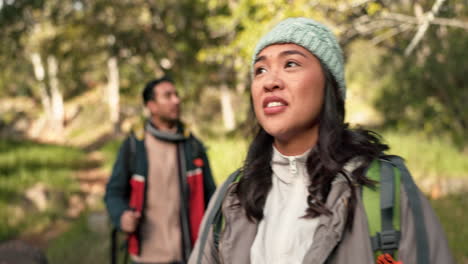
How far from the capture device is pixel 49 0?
1191cm

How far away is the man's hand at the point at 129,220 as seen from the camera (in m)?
3.08

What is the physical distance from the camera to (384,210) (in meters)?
1.24

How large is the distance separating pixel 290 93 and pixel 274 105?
0.22 ft

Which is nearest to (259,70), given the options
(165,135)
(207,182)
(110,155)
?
(165,135)

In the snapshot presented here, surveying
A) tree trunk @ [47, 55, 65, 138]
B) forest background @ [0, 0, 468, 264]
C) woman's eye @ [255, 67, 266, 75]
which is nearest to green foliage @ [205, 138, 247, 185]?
forest background @ [0, 0, 468, 264]

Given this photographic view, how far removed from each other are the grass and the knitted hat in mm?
7681

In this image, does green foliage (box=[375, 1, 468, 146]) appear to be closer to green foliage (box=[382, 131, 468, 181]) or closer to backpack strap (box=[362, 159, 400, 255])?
green foliage (box=[382, 131, 468, 181])

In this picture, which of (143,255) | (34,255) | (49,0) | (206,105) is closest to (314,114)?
(143,255)

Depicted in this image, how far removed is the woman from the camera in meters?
1.33

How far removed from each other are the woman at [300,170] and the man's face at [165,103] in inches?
80.9

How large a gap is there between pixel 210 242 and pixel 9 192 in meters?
9.16

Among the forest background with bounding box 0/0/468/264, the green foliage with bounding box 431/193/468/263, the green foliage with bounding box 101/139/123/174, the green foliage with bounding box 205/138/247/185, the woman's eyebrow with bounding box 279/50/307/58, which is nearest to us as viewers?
the woman's eyebrow with bounding box 279/50/307/58

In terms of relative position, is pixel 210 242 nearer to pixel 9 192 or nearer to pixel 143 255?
pixel 143 255

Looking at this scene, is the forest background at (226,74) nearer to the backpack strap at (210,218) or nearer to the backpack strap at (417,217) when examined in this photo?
the backpack strap at (210,218)
